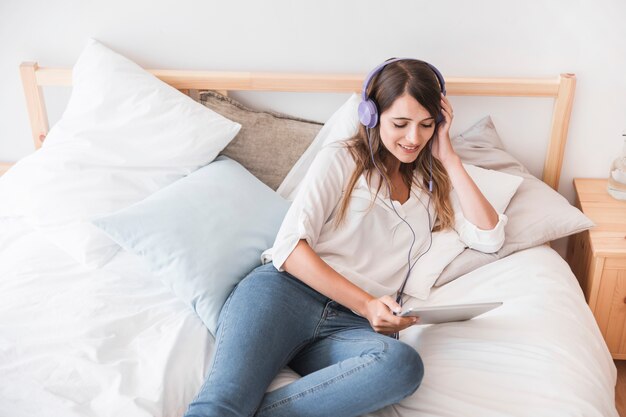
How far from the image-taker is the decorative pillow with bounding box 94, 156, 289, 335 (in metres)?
1.54

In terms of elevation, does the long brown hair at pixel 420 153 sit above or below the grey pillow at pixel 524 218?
above

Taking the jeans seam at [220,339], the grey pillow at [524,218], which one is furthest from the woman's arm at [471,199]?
the jeans seam at [220,339]

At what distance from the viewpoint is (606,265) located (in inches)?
69.3

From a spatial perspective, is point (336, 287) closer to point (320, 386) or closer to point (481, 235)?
point (320, 386)

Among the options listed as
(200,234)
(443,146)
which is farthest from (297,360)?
(443,146)

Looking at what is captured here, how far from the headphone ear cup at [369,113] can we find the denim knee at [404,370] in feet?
1.86

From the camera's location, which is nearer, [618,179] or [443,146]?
[443,146]

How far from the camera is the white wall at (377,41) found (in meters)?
1.92

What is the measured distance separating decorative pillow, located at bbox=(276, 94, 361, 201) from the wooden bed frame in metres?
0.08

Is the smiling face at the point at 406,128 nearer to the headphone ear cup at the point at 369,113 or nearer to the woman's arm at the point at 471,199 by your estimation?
the headphone ear cup at the point at 369,113

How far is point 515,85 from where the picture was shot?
76.1 inches

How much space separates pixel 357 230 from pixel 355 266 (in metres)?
0.09

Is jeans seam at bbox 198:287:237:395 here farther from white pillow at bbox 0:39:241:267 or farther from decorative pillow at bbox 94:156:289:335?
white pillow at bbox 0:39:241:267

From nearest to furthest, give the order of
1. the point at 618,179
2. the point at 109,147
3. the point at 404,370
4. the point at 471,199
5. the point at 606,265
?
the point at 404,370 < the point at 471,199 < the point at 606,265 < the point at 109,147 < the point at 618,179
